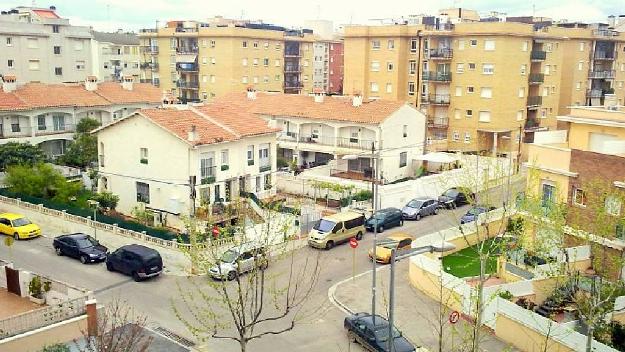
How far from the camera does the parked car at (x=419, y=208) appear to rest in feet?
131

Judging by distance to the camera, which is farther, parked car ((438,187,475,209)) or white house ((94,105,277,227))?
parked car ((438,187,475,209))

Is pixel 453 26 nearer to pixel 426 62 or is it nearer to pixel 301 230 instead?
pixel 426 62

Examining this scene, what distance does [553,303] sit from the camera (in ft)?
81.1

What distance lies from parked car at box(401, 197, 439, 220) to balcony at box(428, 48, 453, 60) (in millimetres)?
24169

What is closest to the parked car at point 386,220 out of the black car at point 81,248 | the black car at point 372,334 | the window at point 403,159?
the window at point 403,159

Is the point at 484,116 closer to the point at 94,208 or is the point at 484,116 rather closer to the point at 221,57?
the point at 221,57

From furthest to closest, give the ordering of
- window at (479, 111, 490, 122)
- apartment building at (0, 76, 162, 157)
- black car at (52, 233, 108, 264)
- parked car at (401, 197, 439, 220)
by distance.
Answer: window at (479, 111, 490, 122)
apartment building at (0, 76, 162, 157)
parked car at (401, 197, 439, 220)
black car at (52, 233, 108, 264)

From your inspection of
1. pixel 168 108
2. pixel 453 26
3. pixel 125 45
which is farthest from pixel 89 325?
pixel 125 45

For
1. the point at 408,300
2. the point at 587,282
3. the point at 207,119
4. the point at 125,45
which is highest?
the point at 125,45

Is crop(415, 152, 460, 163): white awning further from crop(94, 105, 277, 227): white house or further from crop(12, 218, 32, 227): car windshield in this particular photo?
crop(12, 218, 32, 227): car windshield

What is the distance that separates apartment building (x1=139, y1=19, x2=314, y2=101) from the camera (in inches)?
2982

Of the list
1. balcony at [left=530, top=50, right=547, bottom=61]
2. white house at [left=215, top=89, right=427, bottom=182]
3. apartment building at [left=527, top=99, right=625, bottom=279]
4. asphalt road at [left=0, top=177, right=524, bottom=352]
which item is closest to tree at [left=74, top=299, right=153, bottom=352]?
asphalt road at [left=0, top=177, right=524, bottom=352]

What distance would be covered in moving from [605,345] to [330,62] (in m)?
89.1

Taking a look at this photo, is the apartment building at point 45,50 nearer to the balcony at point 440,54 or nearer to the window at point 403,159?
the balcony at point 440,54
